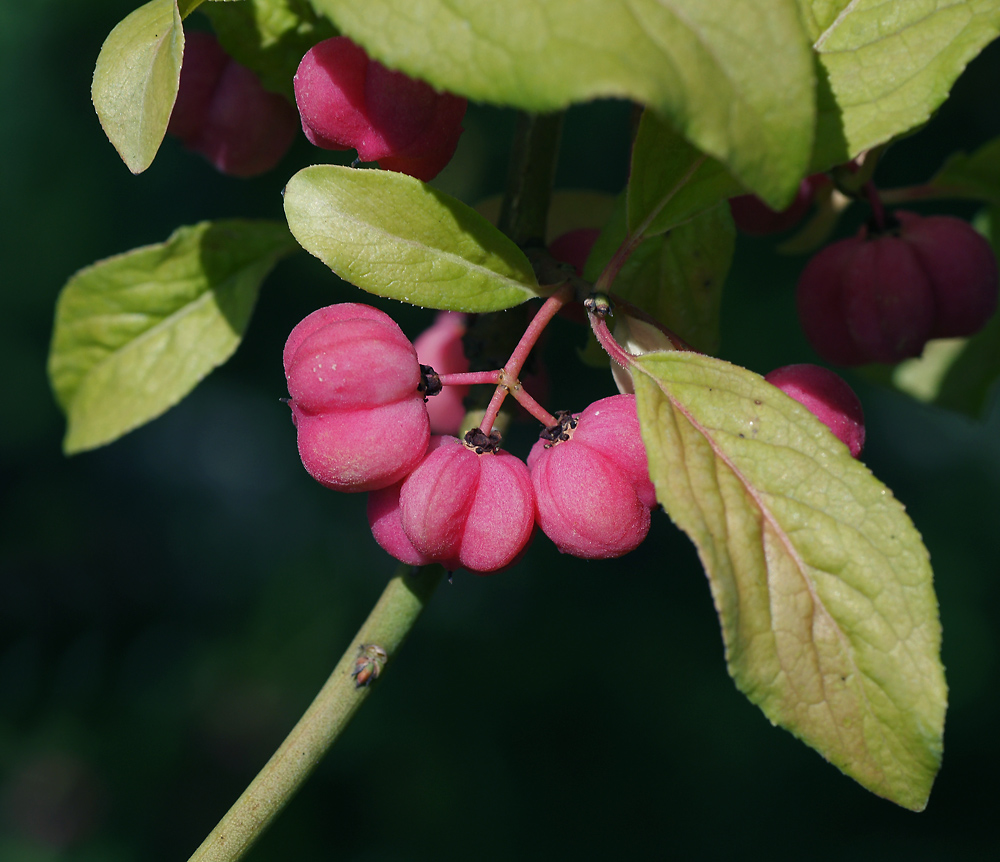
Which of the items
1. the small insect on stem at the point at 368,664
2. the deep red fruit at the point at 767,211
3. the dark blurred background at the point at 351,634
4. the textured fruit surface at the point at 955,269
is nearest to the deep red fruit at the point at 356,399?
the small insect on stem at the point at 368,664

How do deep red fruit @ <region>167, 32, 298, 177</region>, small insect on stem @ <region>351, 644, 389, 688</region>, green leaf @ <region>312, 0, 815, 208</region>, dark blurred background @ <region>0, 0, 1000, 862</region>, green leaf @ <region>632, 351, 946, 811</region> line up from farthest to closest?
1. dark blurred background @ <region>0, 0, 1000, 862</region>
2. deep red fruit @ <region>167, 32, 298, 177</region>
3. small insect on stem @ <region>351, 644, 389, 688</region>
4. green leaf @ <region>632, 351, 946, 811</region>
5. green leaf @ <region>312, 0, 815, 208</region>

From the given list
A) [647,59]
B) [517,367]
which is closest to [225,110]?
[517,367]

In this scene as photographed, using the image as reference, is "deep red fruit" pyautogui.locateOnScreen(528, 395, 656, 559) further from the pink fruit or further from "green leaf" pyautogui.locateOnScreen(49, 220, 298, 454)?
"green leaf" pyautogui.locateOnScreen(49, 220, 298, 454)

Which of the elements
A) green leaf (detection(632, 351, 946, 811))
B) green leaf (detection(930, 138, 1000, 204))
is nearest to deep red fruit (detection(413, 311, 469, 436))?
green leaf (detection(632, 351, 946, 811))

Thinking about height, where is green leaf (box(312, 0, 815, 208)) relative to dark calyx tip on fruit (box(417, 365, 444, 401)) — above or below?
above

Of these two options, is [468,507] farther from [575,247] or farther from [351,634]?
[351,634]

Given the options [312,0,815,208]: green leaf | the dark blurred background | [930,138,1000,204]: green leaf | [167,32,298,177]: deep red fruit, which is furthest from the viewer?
the dark blurred background

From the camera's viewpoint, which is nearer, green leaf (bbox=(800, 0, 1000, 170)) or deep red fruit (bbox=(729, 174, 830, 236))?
green leaf (bbox=(800, 0, 1000, 170))

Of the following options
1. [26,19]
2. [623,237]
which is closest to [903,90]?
[623,237]
